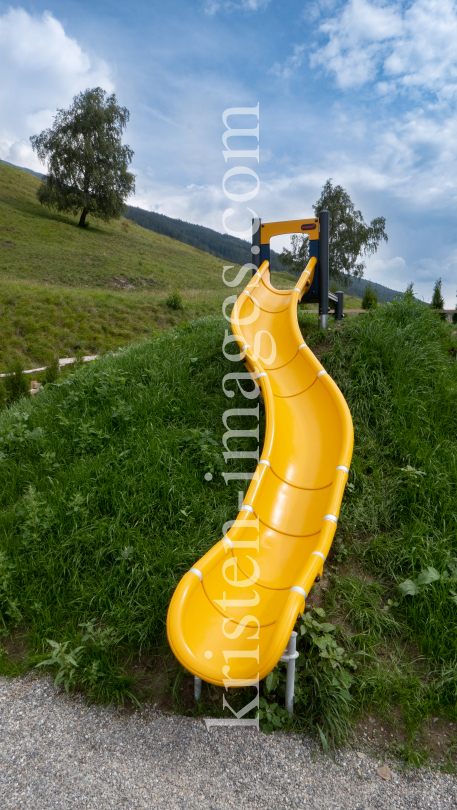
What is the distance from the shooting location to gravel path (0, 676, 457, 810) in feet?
6.91

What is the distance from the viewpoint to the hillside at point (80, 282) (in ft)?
50.0

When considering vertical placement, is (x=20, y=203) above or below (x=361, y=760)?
above

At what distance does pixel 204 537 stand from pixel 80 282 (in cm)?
2164

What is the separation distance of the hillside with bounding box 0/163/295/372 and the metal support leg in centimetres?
1293

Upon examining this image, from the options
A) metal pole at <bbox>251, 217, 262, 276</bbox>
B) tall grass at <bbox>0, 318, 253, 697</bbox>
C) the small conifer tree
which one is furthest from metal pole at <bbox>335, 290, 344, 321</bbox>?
the small conifer tree

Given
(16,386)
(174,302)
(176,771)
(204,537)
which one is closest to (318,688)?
(176,771)

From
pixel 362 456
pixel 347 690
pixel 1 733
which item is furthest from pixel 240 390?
pixel 1 733

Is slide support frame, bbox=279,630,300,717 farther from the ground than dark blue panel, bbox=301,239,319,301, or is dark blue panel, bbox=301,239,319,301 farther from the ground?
dark blue panel, bbox=301,239,319,301

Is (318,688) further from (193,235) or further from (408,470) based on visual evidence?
(193,235)

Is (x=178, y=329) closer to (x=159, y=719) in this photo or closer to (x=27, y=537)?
(x=27, y=537)

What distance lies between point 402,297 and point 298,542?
4.79 metres

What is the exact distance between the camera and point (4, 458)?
4.76m

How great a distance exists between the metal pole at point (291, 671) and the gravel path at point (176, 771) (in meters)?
0.15

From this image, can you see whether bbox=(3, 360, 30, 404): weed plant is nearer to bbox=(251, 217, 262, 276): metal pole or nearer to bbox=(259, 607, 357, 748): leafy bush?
bbox=(251, 217, 262, 276): metal pole
